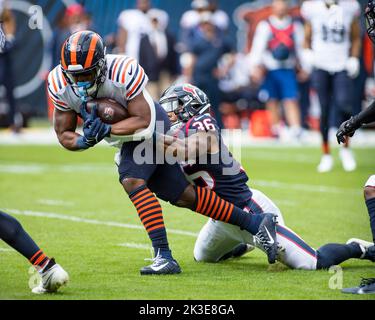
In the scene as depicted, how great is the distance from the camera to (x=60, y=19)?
1528 cm

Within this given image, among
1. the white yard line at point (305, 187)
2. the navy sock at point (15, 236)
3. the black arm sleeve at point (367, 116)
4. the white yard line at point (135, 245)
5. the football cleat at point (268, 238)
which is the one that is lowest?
the white yard line at point (135, 245)

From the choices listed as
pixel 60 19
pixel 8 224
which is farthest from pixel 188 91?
pixel 60 19

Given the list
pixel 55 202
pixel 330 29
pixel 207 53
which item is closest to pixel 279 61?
pixel 207 53

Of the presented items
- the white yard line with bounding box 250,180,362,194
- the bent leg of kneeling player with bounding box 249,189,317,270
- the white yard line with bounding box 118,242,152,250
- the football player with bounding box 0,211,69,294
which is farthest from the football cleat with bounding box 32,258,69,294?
the white yard line with bounding box 250,180,362,194

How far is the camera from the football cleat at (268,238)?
15.8ft

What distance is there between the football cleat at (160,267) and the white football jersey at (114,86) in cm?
70

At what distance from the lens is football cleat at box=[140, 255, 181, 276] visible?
4848 millimetres

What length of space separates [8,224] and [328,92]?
6.20m

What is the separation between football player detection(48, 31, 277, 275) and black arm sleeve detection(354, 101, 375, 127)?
81 centimetres

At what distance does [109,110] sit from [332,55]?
Answer: 5.58m

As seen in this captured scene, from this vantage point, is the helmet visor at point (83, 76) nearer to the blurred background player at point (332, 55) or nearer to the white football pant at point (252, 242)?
the white football pant at point (252, 242)

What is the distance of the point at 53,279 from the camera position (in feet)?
14.1

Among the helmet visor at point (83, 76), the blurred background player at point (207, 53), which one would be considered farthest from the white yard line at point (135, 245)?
the blurred background player at point (207, 53)
